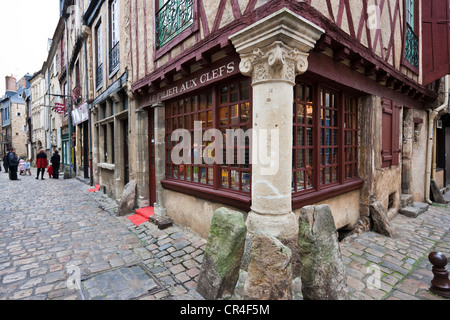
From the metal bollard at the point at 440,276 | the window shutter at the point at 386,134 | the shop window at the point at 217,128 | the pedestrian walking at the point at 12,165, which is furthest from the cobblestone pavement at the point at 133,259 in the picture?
the pedestrian walking at the point at 12,165

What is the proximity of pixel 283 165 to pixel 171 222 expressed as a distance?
281cm

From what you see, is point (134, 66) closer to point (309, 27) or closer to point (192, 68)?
point (192, 68)

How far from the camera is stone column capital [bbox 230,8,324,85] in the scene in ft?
8.16

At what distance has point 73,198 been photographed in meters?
7.29

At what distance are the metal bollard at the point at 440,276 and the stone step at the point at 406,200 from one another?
3.95 m

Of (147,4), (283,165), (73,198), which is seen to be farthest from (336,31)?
(73,198)

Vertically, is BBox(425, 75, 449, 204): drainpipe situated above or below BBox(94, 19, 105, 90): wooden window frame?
below

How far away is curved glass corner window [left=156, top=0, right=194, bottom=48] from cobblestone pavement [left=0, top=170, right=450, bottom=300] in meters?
3.71

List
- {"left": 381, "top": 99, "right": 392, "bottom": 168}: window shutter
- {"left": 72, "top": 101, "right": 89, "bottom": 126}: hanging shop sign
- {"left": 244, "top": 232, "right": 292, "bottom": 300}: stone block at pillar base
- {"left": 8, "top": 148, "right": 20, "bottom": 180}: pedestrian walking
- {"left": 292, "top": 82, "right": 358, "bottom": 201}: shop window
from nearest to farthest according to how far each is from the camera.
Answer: {"left": 244, "top": 232, "right": 292, "bottom": 300}: stone block at pillar base < {"left": 292, "top": 82, "right": 358, "bottom": 201}: shop window < {"left": 381, "top": 99, "right": 392, "bottom": 168}: window shutter < {"left": 72, "top": 101, "right": 89, "bottom": 126}: hanging shop sign < {"left": 8, "top": 148, "right": 20, "bottom": 180}: pedestrian walking

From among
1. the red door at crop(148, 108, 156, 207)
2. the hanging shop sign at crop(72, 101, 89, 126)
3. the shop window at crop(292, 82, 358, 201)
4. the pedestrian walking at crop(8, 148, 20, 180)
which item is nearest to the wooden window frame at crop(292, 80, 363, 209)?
the shop window at crop(292, 82, 358, 201)

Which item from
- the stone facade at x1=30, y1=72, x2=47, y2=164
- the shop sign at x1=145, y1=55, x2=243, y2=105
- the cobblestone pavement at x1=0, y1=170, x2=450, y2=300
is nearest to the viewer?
the cobblestone pavement at x1=0, y1=170, x2=450, y2=300

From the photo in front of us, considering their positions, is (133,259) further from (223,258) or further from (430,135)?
(430,135)

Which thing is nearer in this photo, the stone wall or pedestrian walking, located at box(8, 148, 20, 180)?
pedestrian walking, located at box(8, 148, 20, 180)

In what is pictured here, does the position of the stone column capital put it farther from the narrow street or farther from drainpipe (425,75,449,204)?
drainpipe (425,75,449,204)
